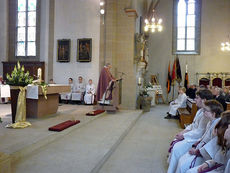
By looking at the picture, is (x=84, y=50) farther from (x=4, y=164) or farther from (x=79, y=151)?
(x=4, y=164)

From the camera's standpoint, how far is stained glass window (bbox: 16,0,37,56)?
12.4m

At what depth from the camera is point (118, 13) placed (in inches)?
400

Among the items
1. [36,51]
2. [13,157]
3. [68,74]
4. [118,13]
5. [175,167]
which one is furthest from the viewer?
[36,51]

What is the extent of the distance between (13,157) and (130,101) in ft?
22.9

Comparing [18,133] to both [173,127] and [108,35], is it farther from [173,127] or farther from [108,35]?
[108,35]

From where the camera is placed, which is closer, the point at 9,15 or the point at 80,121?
the point at 80,121

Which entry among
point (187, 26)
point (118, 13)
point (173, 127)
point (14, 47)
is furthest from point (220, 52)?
point (14, 47)

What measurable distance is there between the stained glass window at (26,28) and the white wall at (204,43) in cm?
748

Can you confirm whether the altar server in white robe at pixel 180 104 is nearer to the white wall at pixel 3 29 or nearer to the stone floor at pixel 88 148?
the stone floor at pixel 88 148

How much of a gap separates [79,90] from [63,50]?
210 centimetres

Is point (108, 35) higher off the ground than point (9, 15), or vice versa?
point (9, 15)

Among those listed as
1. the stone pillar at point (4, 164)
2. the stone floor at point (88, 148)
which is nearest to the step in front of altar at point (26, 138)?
the stone floor at point (88, 148)

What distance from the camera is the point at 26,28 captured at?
12461 mm

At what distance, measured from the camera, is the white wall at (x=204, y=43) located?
14727 mm
